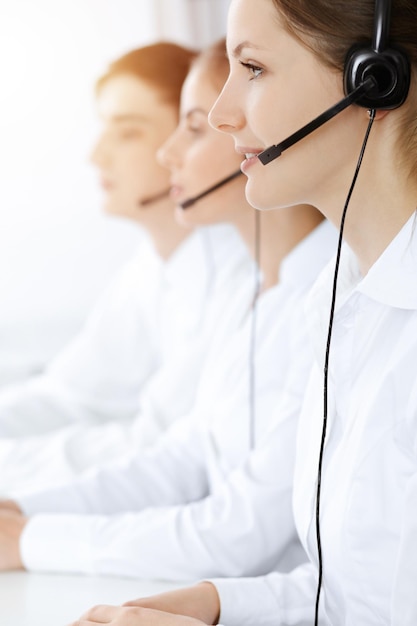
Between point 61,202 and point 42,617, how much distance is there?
178cm

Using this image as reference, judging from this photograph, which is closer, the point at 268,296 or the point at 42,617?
the point at 42,617

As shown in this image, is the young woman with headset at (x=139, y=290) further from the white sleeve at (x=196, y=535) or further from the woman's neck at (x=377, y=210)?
the woman's neck at (x=377, y=210)

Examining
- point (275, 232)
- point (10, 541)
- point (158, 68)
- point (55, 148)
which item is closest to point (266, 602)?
point (10, 541)

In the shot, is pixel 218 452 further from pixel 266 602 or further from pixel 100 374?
pixel 100 374

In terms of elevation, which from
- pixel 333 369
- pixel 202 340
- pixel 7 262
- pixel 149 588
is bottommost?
pixel 7 262

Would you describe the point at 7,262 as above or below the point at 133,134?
below

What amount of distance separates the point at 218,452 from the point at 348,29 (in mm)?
722

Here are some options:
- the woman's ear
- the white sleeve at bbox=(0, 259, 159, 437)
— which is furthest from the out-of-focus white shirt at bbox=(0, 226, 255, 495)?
the woman's ear

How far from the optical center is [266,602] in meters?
→ 0.93

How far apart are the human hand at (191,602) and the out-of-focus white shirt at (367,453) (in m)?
0.01

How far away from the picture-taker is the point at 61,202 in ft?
8.38

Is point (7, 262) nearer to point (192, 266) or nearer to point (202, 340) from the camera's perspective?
point (192, 266)

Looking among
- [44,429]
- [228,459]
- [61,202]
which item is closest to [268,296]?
[228,459]

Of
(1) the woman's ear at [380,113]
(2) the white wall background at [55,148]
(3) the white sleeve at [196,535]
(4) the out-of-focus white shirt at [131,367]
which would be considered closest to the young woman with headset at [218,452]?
(3) the white sleeve at [196,535]
